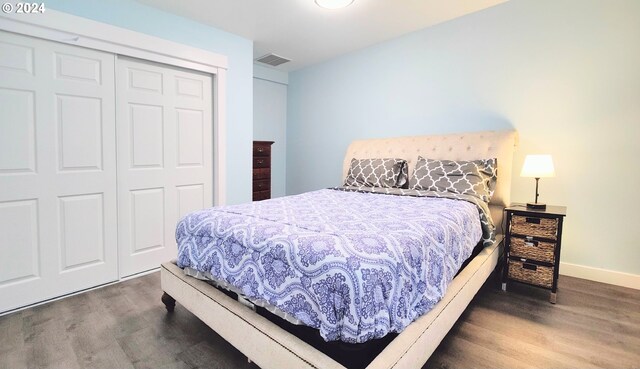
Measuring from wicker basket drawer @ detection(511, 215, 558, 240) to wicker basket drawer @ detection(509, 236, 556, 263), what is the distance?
6 centimetres

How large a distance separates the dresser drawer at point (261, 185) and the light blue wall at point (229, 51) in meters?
0.40

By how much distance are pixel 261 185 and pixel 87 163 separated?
1.99 m

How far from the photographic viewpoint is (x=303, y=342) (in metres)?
1.13

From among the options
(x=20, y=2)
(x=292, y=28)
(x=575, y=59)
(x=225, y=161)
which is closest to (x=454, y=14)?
(x=575, y=59)

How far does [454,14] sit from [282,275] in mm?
3016

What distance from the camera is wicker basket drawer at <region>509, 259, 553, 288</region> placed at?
2.13m

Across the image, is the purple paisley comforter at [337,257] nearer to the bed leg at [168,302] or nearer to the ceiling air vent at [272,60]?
the bed leg at [168,302]

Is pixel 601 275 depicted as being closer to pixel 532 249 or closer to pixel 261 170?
pixel 532 249

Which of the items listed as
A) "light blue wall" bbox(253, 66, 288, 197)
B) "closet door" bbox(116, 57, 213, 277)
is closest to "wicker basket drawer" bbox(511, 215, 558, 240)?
"closet door" bbox(116, 57, 213, 277)

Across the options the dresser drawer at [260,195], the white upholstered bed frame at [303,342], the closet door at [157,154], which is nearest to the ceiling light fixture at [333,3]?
the closet door at [157,154]

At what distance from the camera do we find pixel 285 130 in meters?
4.86

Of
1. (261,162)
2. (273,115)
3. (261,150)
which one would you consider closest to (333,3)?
(261,150)

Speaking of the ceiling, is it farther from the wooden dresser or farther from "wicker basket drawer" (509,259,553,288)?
"wicker basket drawer" (509,259,553,288)

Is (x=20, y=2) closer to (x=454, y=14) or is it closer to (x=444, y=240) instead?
(x=444, y=240)
